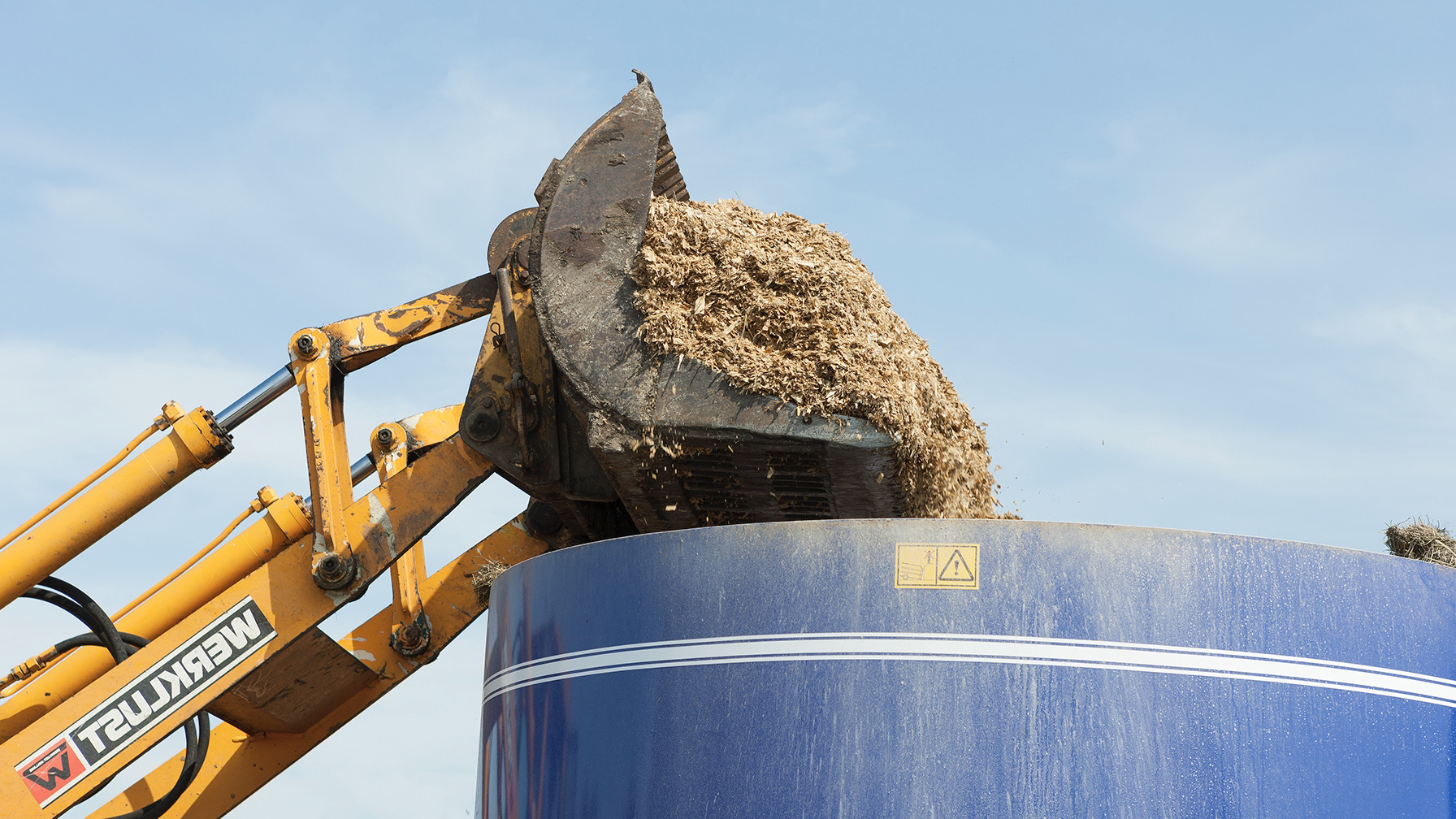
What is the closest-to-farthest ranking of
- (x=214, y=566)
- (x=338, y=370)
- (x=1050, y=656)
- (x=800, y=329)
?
(x=1050, y=656), (x=800, y=329), (x=338, y=370), (x=214, y=566)

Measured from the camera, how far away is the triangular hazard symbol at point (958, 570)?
418cm

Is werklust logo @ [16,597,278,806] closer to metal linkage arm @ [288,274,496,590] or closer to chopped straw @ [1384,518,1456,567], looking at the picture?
metal linkage arm @ [288,274,496,590]

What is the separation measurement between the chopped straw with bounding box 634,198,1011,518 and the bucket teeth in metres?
0.77

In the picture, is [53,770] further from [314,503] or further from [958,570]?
[958,570]

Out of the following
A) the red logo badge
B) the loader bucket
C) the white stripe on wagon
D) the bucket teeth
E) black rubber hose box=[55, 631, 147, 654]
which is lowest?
the red logo badge

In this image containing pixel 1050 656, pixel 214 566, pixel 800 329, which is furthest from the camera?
pixel 214 566

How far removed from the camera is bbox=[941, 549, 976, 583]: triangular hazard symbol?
13.7 feet

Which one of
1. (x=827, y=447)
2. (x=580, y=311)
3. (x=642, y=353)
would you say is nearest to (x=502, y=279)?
(x=580, y=311)

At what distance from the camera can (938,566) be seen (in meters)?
4.21

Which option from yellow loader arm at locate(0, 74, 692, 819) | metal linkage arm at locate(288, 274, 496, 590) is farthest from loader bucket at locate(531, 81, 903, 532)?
metal linkage arm at locate(288, 274, 496, 590)

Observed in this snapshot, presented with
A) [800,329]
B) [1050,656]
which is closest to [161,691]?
[800,329]

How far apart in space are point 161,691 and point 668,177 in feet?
11.5

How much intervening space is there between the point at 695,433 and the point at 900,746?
5.20ft

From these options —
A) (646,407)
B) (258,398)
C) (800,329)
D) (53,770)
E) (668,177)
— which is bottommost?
(53,770)
